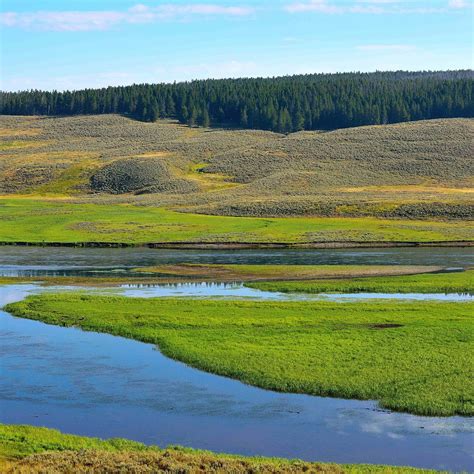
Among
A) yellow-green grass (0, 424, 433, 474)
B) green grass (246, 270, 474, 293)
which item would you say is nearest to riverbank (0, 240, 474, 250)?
green grass (246, 270, 474, 293)

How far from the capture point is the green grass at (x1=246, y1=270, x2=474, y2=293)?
49.2 metres

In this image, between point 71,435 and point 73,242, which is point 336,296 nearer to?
point 71,435

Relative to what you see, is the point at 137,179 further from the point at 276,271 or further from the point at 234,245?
the point at 276,271

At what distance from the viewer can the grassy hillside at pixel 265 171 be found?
10112 cm

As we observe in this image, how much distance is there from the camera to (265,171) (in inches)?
5502

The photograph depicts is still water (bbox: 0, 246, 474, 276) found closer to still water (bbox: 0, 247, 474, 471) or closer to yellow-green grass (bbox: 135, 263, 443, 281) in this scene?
yellow-green grass (bbox: 135, 263, 443, 281)

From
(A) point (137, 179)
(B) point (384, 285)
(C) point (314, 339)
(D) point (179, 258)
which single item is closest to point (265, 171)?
(A) point (137, 179)

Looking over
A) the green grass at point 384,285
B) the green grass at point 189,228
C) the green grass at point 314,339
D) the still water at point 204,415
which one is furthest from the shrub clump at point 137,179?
the still water at point 204,415

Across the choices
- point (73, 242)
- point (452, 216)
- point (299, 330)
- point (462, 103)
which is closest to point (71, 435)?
point (299, 330)

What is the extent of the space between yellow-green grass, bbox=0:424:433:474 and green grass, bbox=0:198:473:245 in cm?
5197

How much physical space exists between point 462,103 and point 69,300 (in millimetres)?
165910

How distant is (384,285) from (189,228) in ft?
115

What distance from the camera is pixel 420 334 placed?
35.2 metres

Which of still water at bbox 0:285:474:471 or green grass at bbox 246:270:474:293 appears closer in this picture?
still water at bbox 0:285:474:471
